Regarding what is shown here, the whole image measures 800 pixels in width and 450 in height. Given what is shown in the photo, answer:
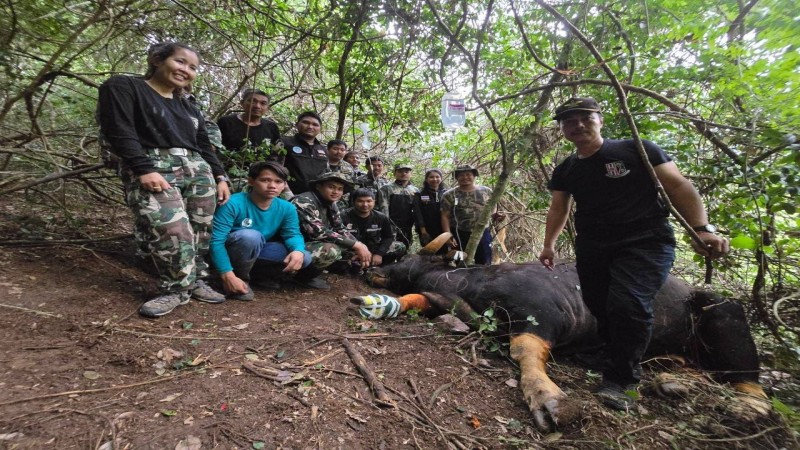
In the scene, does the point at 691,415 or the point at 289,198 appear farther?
the point at 289,198

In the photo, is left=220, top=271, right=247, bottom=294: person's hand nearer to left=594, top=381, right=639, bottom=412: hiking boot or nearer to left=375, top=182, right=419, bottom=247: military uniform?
left=594, top=381, right=639, bottom=412: hiking boot

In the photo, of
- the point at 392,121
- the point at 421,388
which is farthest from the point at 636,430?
the point at 392,121

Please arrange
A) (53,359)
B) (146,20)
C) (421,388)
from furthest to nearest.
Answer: (146,20), (421,388), (53,359)

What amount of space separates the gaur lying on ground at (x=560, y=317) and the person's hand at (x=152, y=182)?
69.7 inches

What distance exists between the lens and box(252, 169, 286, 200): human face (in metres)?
3.46

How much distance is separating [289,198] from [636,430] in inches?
144

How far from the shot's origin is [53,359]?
6.38 feet

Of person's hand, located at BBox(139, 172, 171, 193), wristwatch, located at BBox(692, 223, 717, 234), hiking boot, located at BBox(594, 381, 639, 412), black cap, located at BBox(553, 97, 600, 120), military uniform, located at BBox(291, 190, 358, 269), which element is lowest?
hiking boot, located at BBox(594, 381, 639, 412)

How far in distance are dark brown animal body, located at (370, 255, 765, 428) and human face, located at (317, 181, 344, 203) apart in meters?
1.56

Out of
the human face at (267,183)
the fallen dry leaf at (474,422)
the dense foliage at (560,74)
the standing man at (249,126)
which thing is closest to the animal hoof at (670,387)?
the dense foliage at (560,74)

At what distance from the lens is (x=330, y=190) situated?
4.28 metres

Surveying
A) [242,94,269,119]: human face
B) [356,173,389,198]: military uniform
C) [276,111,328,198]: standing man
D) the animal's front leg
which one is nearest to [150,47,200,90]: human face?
[242,94,269,119]: human face

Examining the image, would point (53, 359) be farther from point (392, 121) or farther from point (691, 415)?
point (392, 121)

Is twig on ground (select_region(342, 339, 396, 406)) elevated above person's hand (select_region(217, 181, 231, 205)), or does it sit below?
below
